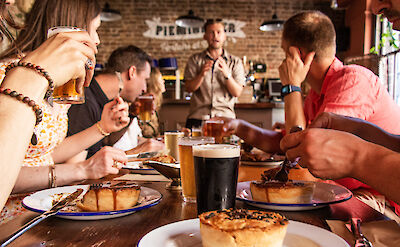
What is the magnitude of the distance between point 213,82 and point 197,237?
380cm

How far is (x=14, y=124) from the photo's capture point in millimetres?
683

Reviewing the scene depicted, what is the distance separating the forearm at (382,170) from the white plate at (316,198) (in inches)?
3.3

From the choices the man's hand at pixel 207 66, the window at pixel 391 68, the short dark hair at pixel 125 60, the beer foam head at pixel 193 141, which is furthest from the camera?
the window at pixel 391 68

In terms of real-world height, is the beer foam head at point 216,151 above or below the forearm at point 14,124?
below

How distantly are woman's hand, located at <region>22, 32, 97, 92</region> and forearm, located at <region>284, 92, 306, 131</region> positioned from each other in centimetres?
157

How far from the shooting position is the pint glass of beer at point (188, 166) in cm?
102

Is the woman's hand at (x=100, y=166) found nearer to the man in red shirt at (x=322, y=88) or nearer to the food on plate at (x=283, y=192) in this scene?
the food on plate at (x=283, y=192)

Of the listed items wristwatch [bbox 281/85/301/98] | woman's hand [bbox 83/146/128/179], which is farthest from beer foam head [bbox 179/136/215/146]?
wristwatch [bbox 281/85/301/98]

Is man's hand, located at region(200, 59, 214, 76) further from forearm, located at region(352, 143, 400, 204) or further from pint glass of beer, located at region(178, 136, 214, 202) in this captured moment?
forearm, located at region(352, 143, 400, 204)

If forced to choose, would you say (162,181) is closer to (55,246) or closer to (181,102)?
(55,246)

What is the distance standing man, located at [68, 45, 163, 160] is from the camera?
2457mm

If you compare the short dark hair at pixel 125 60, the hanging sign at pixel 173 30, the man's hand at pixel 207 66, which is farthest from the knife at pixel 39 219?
the hanging sign at pixel 173 30

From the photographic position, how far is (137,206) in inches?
34.0

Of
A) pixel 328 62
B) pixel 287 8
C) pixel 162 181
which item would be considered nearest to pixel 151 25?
pixel 287 8
